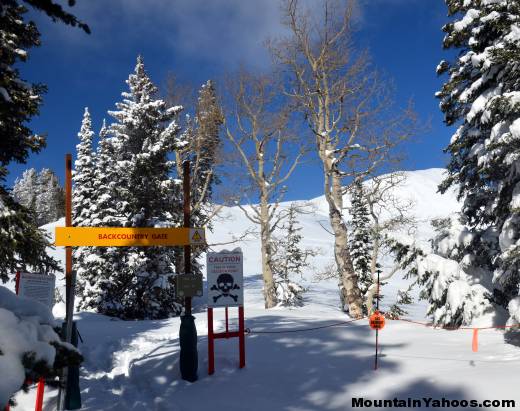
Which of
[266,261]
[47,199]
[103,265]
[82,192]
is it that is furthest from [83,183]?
[47,199]

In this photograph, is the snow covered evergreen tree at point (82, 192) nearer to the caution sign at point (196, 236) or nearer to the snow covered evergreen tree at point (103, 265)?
the snow covered evergreen tree at point (103, 265)

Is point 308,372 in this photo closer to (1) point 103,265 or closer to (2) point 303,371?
(2) point 303,371

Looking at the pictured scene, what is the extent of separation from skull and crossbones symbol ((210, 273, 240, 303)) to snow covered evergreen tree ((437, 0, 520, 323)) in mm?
5352

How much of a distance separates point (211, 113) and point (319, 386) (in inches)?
729

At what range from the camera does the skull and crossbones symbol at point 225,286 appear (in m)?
9.09

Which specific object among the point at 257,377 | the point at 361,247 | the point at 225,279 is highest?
the point at 361,247

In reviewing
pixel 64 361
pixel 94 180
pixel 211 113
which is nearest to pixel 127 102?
pixel 211 113

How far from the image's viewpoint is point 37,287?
696 centimetres

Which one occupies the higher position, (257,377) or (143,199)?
(143,199)

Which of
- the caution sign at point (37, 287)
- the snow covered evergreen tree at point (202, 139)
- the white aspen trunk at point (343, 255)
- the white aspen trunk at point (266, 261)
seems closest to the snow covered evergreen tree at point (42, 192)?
the snow covered evergreen tree at point (202, 139)

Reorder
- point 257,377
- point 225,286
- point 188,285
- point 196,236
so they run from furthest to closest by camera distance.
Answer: point 225,286
point 196,236
point 188,285
point 257,377

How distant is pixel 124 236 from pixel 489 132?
29.2ft

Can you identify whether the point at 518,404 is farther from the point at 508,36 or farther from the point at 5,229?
the point at 5,229

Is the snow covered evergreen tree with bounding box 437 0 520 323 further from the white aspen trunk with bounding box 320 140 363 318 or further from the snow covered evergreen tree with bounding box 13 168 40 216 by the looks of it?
the snow covered evergreen tree with bounding box 13 168 40 216
